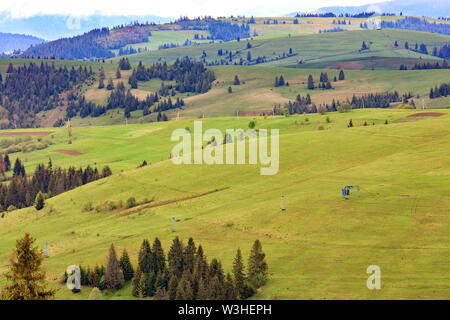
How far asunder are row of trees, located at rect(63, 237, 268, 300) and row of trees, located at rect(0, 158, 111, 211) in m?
84.4

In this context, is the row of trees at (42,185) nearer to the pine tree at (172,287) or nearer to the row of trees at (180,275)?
the row of trees at (180,275)

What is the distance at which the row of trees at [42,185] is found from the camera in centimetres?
15150

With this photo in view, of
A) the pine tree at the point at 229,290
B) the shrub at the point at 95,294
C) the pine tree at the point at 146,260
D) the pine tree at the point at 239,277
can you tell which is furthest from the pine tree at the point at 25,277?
the pine tree at the point at 146,260

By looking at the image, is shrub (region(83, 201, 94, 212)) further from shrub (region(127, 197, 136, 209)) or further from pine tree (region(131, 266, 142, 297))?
pine tree (region(131, 266, 142, 297))

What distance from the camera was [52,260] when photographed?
3155 inches

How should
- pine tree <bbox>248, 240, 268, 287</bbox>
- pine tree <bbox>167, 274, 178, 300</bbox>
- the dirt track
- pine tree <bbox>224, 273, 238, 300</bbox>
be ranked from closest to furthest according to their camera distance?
pine tree <bbox>224, 273, 238, 300</bbox>
pine tree <bbox>167, 274, 178, 300</bbox>
pine tree <bbox>248, 240, 268, 287</bbox>
the dirt track

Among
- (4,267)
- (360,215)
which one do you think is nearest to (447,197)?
(360,215)

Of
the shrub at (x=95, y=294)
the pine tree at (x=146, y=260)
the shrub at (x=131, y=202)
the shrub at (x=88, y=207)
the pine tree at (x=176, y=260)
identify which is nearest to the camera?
the pine tree at (x=176, y=260)

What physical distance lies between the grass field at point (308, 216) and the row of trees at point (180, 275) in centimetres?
186

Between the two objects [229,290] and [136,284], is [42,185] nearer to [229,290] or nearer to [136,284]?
[136,284]

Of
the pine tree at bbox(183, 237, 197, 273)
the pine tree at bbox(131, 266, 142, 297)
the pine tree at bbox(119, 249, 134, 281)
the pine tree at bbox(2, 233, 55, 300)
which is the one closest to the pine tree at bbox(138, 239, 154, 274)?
the pine tree at bbox(131, 266, 142, 297)

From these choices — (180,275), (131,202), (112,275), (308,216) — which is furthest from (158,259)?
(131,202)

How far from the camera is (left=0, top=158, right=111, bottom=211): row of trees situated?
15150 centimetres
